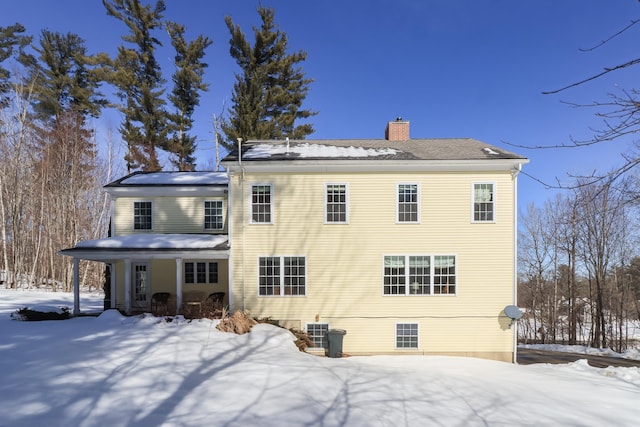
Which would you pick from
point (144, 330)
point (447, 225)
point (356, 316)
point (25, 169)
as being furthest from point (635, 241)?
point (25, 169)

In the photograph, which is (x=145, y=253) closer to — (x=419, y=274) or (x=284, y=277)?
(x=284, y=277)

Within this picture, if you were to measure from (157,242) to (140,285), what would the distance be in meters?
2.99

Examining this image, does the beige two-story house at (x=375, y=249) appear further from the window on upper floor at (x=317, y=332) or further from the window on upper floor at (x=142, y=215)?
the window on upper floor at (x=142, y=215)

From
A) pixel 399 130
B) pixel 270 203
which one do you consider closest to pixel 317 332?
pixel 270 203

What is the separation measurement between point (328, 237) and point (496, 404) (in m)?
7.13

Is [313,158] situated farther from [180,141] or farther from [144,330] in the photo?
[180,141]

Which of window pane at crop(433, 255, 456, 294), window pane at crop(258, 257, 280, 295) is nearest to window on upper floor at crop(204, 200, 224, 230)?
window pane at crop(258, 257, 280, 295)

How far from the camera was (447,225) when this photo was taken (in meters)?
11.9

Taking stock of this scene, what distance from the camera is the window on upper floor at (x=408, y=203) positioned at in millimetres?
12023

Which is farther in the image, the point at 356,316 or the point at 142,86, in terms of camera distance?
the point at 142,86

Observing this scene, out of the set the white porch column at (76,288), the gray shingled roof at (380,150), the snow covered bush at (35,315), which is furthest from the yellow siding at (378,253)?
the snow covered bush at (35,315)

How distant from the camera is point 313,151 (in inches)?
516

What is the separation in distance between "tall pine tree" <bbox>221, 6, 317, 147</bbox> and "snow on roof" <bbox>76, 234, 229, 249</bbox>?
42.2ft

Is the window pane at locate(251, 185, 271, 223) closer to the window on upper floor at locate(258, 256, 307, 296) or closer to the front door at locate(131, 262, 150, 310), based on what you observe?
the window on upper floor at locate(258, 256, 307, 296)
